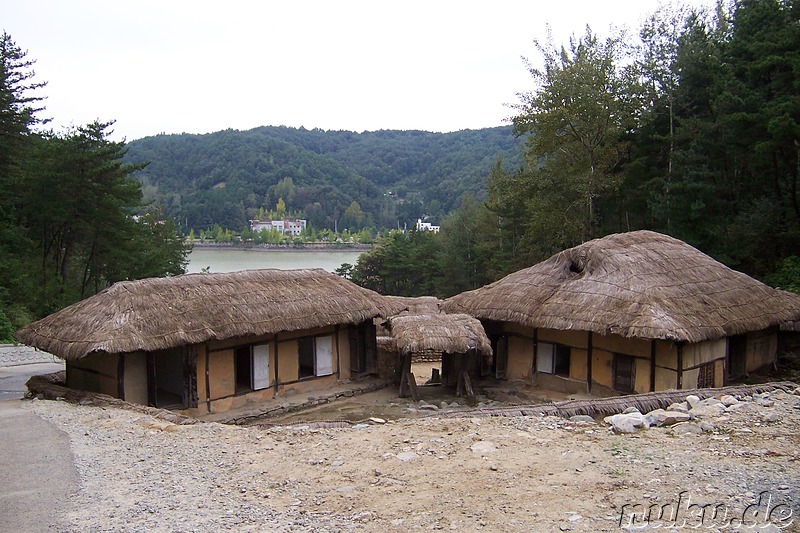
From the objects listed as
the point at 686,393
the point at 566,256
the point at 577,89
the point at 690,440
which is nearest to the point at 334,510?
the point at 690,440

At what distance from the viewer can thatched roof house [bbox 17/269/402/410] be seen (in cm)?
1270

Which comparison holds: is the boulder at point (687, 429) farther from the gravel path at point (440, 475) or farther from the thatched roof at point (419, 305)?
the thatched roof at point (419, 305)

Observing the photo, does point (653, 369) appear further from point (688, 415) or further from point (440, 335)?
point (440, 335)

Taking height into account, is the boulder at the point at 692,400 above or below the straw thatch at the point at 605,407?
above

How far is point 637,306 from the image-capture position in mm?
13852

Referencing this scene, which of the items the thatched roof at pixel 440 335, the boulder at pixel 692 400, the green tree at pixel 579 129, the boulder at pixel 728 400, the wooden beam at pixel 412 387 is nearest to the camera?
the boulder at pixel 728 400

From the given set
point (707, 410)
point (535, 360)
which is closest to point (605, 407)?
point (707, 410)

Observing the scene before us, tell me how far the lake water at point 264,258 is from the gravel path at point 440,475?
46.9 m

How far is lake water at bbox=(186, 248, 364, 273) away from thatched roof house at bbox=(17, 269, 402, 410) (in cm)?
4011

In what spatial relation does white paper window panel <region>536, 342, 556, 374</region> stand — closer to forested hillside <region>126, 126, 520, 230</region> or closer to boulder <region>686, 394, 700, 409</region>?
boulder <region>686, 394, 700, 409</region>

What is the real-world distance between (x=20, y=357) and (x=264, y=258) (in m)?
46.9

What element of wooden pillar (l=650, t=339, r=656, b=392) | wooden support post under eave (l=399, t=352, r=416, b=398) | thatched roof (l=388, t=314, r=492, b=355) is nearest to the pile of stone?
wooden pillar (l=650, t=339, r=656, b=392)

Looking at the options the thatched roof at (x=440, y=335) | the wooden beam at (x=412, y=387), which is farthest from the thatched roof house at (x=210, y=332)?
the wooden beam at (x=412, y=387)

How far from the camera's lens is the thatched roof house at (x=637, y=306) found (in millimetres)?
13703
